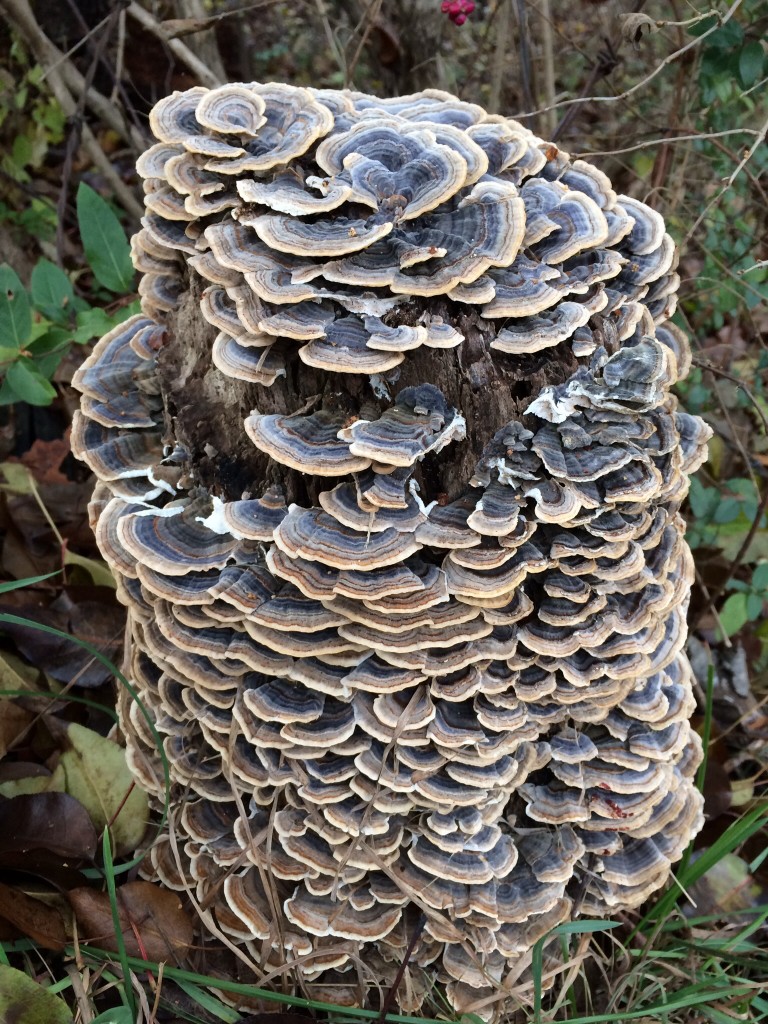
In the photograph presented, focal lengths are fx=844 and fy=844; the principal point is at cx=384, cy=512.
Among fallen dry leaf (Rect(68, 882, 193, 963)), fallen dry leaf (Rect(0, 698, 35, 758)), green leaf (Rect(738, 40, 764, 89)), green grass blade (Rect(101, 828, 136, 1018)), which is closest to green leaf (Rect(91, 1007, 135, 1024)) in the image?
green grass blade (Rect(101, 828, 136, 1018))

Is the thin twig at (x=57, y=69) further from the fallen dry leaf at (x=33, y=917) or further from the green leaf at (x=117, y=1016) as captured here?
the green leaf at (x=117, y=1016)

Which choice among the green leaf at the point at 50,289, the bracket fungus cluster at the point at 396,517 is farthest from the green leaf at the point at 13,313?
the bracket fungus cluster at the point at 396,517

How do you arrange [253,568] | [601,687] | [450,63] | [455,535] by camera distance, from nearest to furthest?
[455,535] → [253,568] → [601,687] → [450,63]

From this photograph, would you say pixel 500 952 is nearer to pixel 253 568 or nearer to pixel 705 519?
pixel 253 568

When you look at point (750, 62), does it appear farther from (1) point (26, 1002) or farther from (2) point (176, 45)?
(1) point (26, 1002)

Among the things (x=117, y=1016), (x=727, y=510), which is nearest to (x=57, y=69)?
(x=727, y=510)

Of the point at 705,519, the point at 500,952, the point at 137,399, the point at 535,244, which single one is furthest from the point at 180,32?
the point at 500,952

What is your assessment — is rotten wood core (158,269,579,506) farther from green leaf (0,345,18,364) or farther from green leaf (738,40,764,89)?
green leaf (738,40,764,89)
